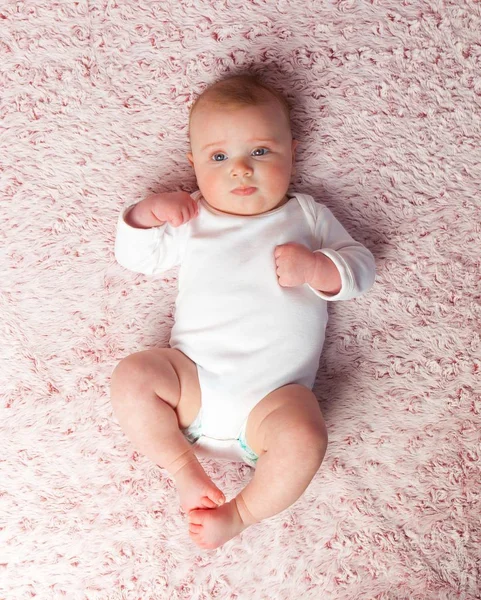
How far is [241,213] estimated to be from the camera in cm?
142

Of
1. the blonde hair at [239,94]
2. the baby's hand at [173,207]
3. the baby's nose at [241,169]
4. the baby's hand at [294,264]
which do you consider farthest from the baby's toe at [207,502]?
the blonde hair at [239,94]

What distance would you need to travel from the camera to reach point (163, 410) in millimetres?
1341

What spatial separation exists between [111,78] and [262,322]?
2.29 ft

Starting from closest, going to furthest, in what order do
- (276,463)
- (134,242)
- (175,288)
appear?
1. (276,463)
2. (134,242)
3. (175,288)

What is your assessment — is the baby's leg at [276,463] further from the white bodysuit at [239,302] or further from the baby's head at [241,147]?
the baby's head at [241,147]

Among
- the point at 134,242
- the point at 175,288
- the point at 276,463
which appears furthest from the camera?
the point at 175,288

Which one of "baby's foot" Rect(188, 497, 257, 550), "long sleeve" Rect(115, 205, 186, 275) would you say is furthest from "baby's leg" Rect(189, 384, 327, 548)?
"long sleeve" Rect(115, 205, 186, 275)

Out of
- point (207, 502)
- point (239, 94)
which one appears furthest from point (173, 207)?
point (207, 502)

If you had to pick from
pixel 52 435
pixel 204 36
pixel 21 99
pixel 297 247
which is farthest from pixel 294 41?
pixel 52 435

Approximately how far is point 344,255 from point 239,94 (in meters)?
0.43

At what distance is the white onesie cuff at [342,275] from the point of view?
136 centimetres

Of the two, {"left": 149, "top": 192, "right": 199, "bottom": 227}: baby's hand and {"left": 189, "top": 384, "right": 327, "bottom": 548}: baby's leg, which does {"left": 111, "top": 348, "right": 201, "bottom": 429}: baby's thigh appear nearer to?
{"left": 189, "top": 384, "right": 327, "bottom": 548}: baby's leg

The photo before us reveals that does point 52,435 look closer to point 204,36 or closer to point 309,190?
point 309,190

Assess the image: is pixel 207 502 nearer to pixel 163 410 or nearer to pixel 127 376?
pixel 163 410
